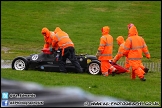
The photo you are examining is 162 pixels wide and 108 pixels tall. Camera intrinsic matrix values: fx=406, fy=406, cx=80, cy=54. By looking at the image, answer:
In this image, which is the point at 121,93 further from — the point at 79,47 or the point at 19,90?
the point at 79,47

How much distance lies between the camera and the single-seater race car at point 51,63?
44.1 feet

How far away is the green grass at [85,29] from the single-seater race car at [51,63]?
819 millimetres

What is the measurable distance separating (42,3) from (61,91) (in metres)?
27.7

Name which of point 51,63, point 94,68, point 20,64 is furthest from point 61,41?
point 20,64

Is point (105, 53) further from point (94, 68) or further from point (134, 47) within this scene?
point (134, 47)

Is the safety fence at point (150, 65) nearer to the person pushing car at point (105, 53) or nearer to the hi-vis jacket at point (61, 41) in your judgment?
the person pushing car at point (105, 53)

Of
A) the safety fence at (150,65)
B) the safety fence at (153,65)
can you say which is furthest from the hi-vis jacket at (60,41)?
the safety fence at (153,65)

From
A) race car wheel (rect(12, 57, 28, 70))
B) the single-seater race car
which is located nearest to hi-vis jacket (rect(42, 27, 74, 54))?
the single-seater race car

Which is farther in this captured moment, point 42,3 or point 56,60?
point 42,3

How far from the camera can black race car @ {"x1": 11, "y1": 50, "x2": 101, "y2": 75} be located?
13.5 metres

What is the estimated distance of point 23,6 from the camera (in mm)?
30062

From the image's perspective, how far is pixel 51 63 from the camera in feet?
44.4

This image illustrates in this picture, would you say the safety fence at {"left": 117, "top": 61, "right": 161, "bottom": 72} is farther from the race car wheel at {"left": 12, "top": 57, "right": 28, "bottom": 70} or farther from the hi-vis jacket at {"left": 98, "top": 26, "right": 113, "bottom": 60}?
the race car wheel at {"left": 12, "top": 57, "right": 28, "bottom": 70}

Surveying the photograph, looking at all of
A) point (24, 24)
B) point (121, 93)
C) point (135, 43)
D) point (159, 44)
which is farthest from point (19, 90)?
point (24, 24)
